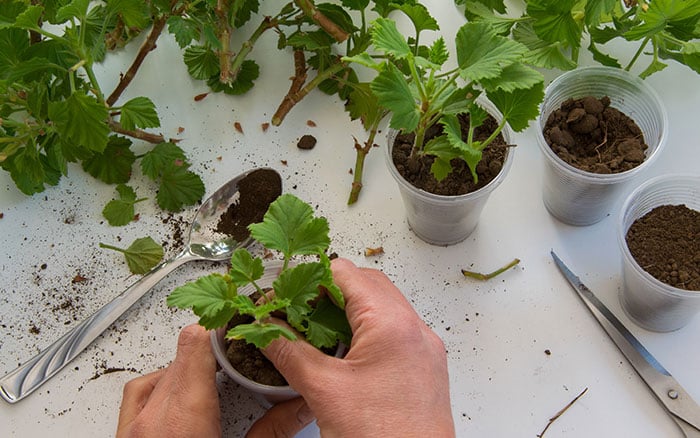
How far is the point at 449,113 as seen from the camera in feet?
2.85

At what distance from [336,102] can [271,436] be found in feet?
2.00

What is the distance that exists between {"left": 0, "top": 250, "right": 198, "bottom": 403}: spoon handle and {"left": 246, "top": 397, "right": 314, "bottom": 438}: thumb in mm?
307

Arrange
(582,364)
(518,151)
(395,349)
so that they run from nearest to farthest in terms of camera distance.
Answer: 1. (395,349)
2. (582,364)
3. (518,151)

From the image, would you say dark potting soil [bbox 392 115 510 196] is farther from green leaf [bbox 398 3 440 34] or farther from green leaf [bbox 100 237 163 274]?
green leaf [bbox 100 237 163 274]

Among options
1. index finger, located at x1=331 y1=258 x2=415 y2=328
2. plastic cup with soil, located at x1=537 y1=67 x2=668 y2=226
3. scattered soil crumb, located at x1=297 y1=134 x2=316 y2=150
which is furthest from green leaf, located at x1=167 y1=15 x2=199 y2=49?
plastic cup with soil, located at x1=537 y1=67 x2=668 y2=226

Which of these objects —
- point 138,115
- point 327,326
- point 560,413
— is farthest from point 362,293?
point 138,115

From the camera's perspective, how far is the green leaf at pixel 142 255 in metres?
1.08

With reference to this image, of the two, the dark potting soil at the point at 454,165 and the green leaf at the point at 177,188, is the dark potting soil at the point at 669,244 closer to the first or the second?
the dark potting soil at the point at 454,165

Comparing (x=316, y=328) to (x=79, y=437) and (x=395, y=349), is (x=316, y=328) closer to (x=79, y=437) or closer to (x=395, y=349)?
(x=395, y=349)

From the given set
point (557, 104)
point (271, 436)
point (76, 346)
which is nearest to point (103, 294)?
point (76, 346)

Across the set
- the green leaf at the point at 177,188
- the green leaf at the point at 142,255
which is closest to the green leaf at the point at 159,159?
the green leaf at the point at 177,188

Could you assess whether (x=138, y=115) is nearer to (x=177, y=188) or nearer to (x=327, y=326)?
(x=177, y=188)

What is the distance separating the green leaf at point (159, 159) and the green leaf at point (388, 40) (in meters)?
0.48

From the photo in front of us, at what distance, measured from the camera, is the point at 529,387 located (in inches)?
39.1
